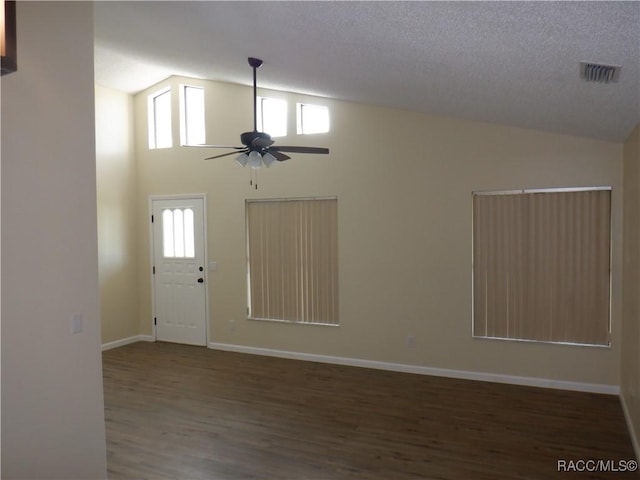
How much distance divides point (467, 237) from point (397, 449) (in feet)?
8.31

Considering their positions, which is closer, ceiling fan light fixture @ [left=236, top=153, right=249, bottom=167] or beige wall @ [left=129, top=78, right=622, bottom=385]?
ceiling fan light fixture @ [left=236, top=153, right=249, bottom=167]

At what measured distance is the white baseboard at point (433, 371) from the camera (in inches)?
180

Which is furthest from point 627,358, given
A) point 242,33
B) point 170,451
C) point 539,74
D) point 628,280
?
point 242,33

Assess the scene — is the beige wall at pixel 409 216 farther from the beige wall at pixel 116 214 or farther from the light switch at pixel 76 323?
the light switch at pixel 76 323

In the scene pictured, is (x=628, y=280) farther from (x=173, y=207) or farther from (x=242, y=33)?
(x=173, y=207)

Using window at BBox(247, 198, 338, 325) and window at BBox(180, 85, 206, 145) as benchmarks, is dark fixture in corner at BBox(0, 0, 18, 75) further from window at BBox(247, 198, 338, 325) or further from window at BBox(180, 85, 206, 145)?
window at BBox(180, 85, 206, 145)

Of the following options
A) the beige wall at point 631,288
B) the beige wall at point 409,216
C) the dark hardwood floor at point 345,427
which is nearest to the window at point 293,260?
the beige wall at point 409,216

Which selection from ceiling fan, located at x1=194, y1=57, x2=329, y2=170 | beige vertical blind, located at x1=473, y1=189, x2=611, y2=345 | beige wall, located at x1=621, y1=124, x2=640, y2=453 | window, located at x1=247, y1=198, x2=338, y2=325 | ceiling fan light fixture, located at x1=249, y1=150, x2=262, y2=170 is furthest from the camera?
window, located at x1=247, y1=198, x2=338, y2=325

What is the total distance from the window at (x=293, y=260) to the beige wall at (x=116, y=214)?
6.93 ft

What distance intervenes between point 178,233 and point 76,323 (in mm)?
4213

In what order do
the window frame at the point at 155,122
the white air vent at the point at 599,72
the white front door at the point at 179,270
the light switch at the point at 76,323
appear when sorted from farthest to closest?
the window frame at the point at 155,122 → the white front door at the point at 179,270 → the light switch at the point at 76,323 → the white air vent at the point at 599,72

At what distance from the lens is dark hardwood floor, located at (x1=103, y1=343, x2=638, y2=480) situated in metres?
3.17

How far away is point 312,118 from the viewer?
593 cm

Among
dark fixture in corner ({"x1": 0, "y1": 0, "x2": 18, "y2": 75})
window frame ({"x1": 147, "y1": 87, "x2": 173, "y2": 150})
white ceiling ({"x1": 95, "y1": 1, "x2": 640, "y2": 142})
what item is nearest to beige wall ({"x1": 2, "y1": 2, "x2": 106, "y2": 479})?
white ceiling ({"x1": 95, "y1": 1, "x2": 640, "y2": 142})
